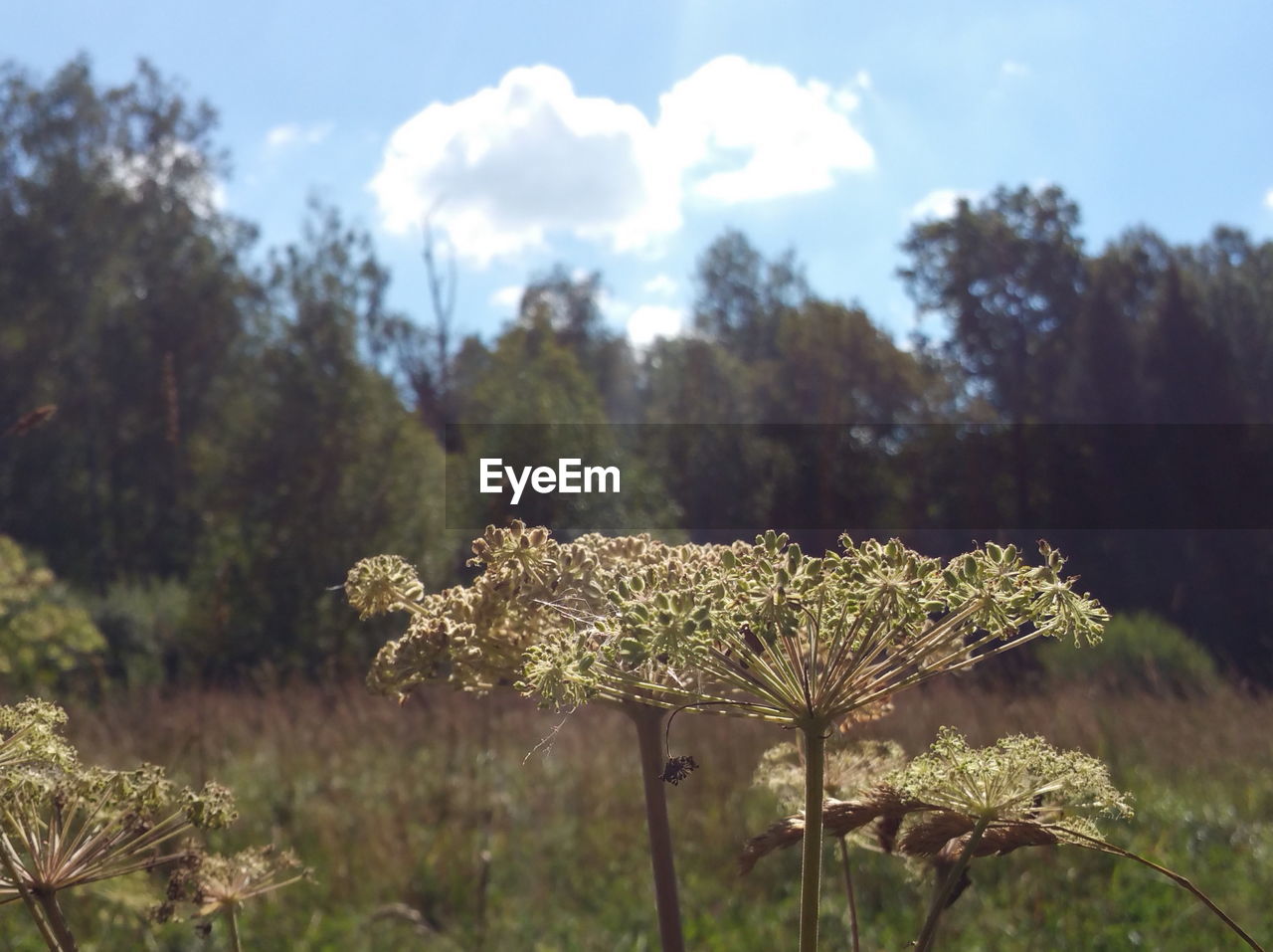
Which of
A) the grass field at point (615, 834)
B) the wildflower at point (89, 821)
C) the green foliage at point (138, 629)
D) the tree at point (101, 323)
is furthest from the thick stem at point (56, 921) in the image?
the tree at point (101, 323)

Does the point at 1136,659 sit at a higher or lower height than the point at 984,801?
lower

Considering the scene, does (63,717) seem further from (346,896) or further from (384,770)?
(384,770)

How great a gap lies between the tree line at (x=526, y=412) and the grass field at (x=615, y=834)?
69.3 inches

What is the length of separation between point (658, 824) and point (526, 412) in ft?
34.8

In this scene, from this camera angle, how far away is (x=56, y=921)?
0.59m

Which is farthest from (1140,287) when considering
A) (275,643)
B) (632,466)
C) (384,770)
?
(384,770)

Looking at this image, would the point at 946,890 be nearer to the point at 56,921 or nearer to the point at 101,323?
the point at 56,921

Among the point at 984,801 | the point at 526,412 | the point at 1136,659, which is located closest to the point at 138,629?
the point at 526,412

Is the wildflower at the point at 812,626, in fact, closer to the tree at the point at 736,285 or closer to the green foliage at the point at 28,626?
the green foliage at the point at 28,626

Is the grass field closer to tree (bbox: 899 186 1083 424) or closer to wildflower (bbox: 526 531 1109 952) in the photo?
wildflower (bbox: 526 531 1109 952)

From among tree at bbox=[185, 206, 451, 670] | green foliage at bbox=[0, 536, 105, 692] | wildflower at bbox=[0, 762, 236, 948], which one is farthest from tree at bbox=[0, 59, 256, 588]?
wildflower at bbox=[0, 762, 236, 948]

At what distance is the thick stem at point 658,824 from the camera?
661 mm

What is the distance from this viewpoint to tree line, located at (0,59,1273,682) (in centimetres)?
1300

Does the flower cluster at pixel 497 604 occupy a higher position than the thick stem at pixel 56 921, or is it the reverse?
the flower cluster at pixel 497 604
